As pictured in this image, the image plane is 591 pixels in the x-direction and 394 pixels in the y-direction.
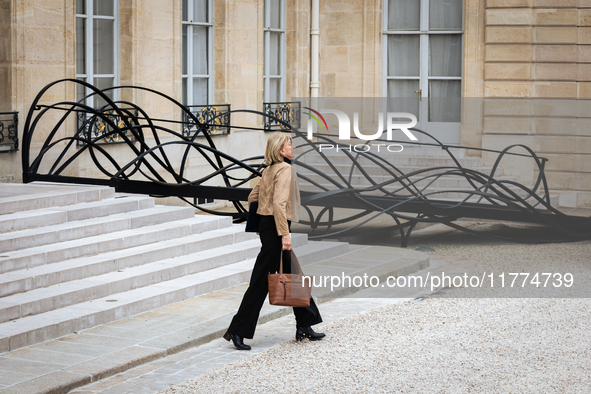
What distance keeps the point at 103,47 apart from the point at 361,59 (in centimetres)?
573

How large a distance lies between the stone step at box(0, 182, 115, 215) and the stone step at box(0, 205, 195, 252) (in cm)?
35

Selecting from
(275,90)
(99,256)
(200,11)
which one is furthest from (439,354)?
(275,90)

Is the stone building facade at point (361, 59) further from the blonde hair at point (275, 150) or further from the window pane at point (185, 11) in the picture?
the blonde hair at point (275, 150)

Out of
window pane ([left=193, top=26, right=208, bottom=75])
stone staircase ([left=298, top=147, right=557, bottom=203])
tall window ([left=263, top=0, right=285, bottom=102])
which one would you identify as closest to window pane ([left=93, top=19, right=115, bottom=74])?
window pane ([left=193, top=26, right=208, bottom=75])

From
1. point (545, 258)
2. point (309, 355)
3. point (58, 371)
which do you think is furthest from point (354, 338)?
point (545, 258)

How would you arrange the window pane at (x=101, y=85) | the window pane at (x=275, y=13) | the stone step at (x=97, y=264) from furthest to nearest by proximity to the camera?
1. the window pane at (x=275, y=13)
2. the window pane at (x=101, y=85)
3. the stone step at (x=97, y=264)

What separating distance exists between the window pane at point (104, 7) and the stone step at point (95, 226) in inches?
154

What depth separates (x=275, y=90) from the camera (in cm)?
1595

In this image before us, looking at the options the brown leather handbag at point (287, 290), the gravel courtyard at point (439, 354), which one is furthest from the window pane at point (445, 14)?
the brown leather handbag at point (287, 290)

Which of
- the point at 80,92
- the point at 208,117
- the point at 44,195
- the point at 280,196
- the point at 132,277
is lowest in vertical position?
the point at 132,277

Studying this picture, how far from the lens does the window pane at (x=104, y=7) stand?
11820 millimetres

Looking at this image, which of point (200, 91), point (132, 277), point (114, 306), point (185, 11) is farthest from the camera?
point (200, 91)

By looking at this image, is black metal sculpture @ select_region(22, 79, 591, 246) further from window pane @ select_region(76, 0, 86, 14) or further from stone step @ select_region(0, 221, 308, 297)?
stone step @ select_region(0, 221, 308, 297)

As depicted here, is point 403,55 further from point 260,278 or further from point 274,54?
point 260,278
